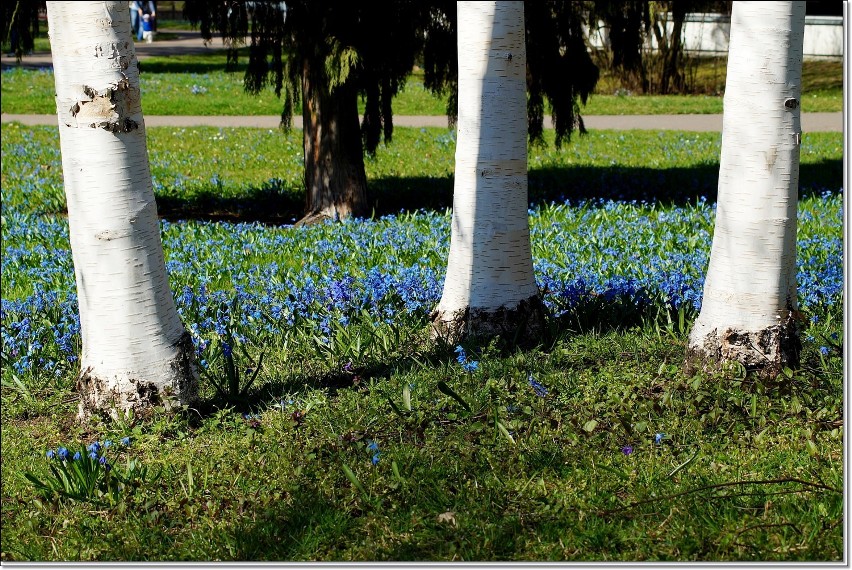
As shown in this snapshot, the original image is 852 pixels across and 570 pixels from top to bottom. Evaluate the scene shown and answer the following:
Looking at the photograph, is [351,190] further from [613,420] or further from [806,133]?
[806,133]

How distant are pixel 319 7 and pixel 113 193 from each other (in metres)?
4.08

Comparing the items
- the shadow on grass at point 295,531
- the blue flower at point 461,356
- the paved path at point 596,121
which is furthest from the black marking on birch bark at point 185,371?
the paved path at point 596,121

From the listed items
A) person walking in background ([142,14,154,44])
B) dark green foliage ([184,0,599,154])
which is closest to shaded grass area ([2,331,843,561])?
dark green foliage ([184,0,599,154])

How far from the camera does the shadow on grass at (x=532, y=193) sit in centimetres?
887

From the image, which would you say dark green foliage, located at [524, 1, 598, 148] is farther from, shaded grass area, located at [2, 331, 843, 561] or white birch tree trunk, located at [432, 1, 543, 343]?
shaded grass area, located at [2, 331, 843, 561]

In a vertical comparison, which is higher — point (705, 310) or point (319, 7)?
point (319, 7)

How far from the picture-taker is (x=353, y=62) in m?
7.13

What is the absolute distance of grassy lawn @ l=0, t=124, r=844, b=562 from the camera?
3092 mm

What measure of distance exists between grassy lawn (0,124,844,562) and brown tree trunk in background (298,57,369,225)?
5.09 feet

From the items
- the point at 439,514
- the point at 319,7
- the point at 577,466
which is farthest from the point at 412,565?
the point at 319,7

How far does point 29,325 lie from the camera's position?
16.8 ft

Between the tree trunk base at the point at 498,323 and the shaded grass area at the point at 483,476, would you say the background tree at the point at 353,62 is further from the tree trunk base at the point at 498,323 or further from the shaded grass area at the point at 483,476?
the shaded grass area at the point at 483,476

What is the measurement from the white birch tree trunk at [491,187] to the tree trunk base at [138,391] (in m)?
1.24

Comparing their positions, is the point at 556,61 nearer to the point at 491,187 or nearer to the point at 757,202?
the point at 491,187
